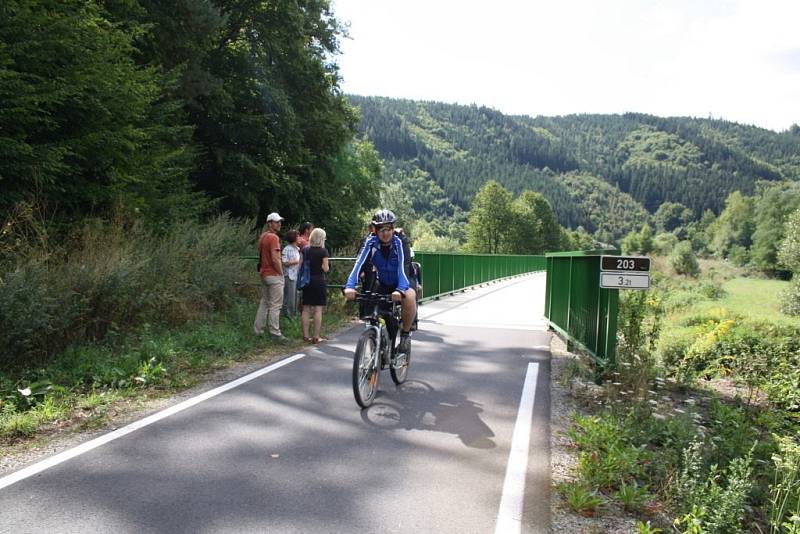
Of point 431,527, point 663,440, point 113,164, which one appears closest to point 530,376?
point 663,440

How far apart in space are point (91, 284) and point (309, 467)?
15.5 feet

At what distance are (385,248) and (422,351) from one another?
325 centimetres

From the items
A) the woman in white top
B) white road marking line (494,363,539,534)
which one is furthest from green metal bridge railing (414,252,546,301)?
white road marking line (494,363,539,534)

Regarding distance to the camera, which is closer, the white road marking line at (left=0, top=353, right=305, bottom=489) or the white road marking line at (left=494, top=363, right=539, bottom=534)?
the white road marking line at (left=494, top=363, right=539, bottom=534)

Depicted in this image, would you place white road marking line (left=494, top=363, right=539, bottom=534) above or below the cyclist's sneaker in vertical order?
below

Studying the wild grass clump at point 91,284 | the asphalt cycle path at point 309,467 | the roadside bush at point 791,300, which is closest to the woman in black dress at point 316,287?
the wild grass clump at point 91,284

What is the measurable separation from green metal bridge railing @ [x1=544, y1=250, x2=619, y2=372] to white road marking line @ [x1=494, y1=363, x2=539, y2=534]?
131cm

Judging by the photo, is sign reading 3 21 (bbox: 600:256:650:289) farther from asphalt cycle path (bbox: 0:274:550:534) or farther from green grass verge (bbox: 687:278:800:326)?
green grass verge (bbox: 687:278:800:326)

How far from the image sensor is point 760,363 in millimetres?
7812

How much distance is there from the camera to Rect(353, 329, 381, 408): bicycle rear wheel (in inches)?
214

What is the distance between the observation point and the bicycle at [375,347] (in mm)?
5516

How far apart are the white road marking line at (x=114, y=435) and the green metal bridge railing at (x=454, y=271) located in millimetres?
10297

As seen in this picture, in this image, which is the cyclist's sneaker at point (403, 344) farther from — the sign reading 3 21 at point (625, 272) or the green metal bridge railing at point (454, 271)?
the green metal bridge railing at point (454, 271)

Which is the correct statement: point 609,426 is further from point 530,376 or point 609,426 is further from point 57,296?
point 57,296
